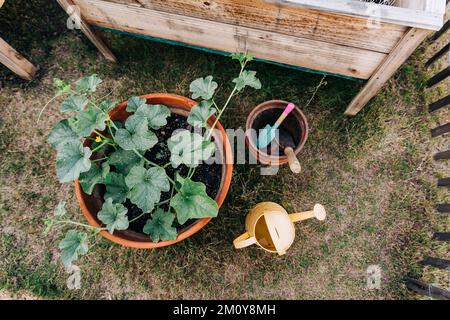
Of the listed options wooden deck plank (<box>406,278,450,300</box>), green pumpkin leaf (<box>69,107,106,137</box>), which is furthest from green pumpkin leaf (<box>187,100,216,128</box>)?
wooden deck plank (<box>406,278,450,300</box>)

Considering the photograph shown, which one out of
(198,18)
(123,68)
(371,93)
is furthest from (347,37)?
(123,68)

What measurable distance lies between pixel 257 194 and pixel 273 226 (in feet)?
1.55

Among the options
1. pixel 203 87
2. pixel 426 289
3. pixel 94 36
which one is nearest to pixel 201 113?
pixel 203 87

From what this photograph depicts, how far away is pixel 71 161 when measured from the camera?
4.70 ft

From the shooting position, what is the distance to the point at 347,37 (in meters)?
1.66

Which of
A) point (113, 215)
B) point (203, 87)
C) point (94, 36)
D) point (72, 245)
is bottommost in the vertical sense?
point (72, 245)

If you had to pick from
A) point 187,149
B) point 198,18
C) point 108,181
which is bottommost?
point 108,181

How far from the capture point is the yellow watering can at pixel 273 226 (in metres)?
1.80

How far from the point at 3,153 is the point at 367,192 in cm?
230

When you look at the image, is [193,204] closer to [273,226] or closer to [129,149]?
[129,149]

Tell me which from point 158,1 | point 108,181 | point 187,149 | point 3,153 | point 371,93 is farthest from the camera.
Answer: point 3,153

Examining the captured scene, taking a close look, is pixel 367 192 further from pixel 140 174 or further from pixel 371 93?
pixel 140 174

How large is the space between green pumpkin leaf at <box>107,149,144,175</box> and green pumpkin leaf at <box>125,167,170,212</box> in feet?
0.53
